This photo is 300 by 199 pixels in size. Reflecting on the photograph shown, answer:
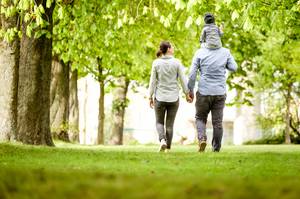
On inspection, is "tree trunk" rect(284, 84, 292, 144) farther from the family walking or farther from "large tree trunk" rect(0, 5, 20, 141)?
the family walking

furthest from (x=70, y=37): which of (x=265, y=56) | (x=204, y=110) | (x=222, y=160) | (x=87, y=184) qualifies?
(x=87, y=184)

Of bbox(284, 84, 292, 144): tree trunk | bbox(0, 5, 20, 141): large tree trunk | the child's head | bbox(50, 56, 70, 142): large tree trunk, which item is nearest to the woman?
the child's head

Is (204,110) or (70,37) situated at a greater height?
(70,37)

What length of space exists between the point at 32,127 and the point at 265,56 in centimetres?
1830

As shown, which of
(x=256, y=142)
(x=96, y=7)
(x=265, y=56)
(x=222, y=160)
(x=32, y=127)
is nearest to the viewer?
(x=222, y=160)

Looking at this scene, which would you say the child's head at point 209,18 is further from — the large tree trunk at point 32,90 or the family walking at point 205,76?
the large tree trunk at point 32,90

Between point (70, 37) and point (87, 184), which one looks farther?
point (70, 37)

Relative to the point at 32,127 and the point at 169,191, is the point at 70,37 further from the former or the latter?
the point at 169,191

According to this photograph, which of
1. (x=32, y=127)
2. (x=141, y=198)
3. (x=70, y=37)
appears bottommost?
(x=141, y=198)

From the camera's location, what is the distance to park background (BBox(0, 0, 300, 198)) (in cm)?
539

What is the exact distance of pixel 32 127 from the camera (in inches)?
591

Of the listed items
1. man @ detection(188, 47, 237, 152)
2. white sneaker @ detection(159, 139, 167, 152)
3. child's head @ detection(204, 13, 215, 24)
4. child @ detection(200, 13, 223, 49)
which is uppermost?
child's head @ detection(204, 13, 215, 24)

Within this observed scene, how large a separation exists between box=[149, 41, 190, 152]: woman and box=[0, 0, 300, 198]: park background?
66 cm

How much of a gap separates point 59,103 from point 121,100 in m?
9.72
